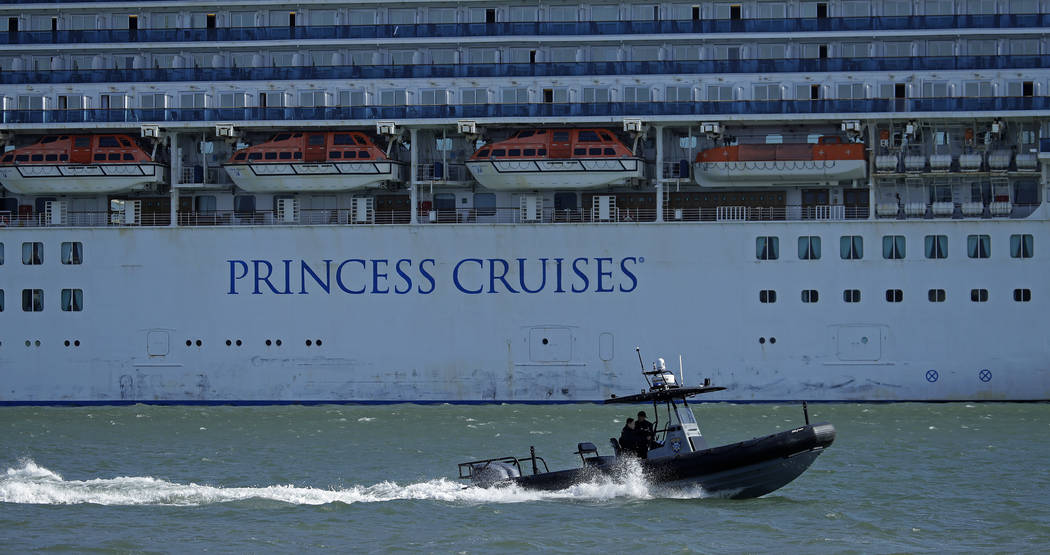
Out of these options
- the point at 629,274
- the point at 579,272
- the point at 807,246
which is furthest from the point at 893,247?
the point at 579,272

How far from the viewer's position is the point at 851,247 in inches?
1524

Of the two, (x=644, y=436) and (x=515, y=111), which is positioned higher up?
(x=515, y=111)

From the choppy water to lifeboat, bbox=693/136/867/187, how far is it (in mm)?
6294

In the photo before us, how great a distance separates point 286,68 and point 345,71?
63.3 inches

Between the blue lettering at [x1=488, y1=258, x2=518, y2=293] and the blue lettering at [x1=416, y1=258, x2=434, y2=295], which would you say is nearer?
the blue lettering at [x1=488, y1=258, x2=518, y2=293]

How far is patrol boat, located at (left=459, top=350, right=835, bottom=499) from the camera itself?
24.6 metres

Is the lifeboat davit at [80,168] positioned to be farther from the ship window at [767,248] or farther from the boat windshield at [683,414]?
the boat windshield at [683,414]

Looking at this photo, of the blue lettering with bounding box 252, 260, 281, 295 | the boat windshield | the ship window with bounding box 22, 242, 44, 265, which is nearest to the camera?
the boat windshield

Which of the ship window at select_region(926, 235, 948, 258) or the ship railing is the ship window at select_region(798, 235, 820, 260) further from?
the ship window at select_region(926, 235, 948, 258)

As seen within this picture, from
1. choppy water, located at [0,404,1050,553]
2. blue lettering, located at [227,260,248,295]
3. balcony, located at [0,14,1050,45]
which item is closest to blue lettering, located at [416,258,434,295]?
choppy water, located at [0,404,1050,553]

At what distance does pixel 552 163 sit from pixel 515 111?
189 centimetres

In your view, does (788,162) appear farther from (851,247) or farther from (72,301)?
(72,301)

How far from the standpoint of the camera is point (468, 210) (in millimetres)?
40656

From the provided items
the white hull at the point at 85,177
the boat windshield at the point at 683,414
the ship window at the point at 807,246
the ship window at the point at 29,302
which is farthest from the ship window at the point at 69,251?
the boat windshield at the point at 683,414
